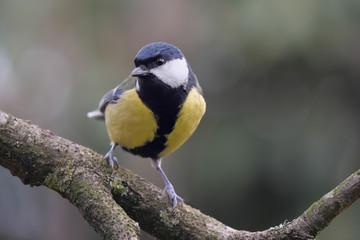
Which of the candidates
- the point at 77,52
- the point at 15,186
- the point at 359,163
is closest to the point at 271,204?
the point at 359,163

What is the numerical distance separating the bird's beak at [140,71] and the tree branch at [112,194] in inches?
16.5

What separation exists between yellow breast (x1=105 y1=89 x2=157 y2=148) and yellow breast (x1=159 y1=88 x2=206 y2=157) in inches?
4.1

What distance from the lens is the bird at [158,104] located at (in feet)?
6.82

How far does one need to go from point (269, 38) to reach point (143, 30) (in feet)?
4.23

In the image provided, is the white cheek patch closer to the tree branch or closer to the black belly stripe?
the black belly stripe

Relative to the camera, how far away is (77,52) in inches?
179

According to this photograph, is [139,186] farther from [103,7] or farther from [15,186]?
[15,186]

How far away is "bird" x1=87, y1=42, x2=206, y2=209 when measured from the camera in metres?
2.08

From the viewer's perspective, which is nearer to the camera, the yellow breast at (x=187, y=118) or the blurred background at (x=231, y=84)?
the yellow breast at (x=187, y=118)

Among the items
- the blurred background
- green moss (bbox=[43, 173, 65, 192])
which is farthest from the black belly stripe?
the blurred background

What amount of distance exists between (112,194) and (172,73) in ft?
2.22

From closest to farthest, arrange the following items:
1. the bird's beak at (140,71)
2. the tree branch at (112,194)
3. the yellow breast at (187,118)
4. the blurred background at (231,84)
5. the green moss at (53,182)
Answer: the tree branch at (112,194) → the green moss at (53,182) → the bird's beak at (140,71) → the yellow breast at (187,118) → the blurred background at (231,84)

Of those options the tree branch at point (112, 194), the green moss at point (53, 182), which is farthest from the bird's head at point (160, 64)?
the green moss at point (53, 182)

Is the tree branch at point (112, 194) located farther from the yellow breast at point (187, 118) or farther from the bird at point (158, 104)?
the yellow breast at point (187, 118)
